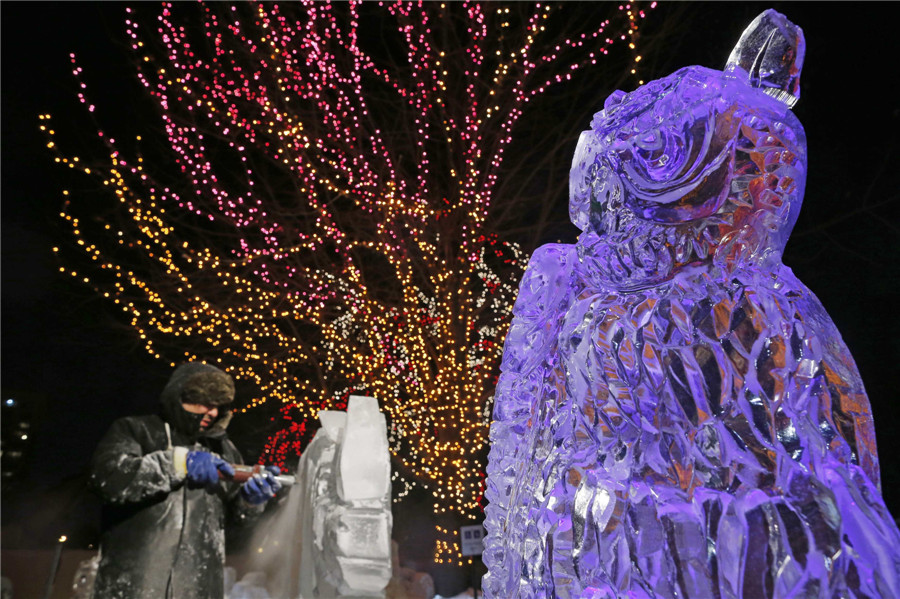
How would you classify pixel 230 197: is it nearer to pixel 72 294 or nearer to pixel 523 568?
pixel 72 294

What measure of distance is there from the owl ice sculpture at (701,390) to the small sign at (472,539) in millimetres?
4412

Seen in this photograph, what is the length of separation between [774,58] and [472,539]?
16.5ft

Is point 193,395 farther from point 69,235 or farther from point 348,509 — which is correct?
point 69,235

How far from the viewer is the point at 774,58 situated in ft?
3.86

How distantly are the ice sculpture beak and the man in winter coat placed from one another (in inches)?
128

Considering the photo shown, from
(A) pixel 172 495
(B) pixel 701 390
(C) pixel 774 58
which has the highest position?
(C) pixel 774 58

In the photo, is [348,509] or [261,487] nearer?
[261,487]

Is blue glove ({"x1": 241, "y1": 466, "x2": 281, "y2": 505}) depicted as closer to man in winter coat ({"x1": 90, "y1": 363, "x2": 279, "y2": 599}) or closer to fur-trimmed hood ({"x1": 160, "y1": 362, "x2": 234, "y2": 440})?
man in winter coat ({"x1": 90, "y1": 363, "x2": 279, "y2": 599})

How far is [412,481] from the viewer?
7.98 m

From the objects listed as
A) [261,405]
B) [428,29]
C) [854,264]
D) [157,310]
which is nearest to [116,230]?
[157,310]

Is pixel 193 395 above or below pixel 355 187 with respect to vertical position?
below

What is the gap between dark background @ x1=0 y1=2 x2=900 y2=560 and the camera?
5.45 m

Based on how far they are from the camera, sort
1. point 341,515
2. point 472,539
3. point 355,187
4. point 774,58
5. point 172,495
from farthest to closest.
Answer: point 355,187 < point 472,539 < point 341,515 < point 172,495 < point 774,58

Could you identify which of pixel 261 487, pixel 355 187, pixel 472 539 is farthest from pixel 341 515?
pixel 355 187
